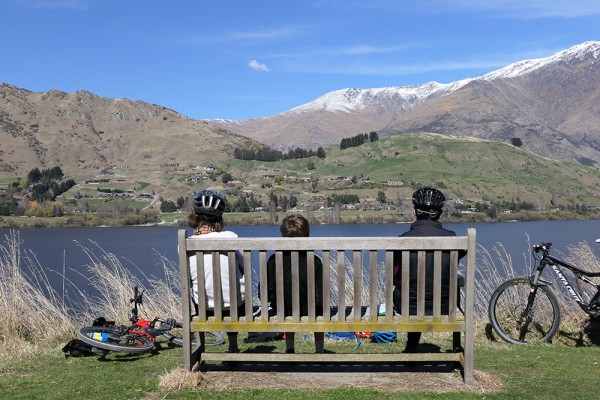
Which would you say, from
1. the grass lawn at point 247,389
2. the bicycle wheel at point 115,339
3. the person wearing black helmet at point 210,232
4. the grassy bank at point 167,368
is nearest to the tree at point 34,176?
the grassy bank at point 167,368

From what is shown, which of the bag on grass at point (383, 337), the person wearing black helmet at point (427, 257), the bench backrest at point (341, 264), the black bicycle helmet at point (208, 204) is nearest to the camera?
the bench backrest at point (341, 264)

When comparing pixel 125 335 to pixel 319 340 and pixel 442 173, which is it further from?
pixel 442 173

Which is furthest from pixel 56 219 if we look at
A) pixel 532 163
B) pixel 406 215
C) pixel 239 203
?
pixel 532 163

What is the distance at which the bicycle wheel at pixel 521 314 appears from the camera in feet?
23.5

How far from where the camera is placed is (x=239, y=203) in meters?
116

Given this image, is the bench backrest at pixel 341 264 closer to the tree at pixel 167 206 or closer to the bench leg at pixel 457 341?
the bench leg at pixel 457 341

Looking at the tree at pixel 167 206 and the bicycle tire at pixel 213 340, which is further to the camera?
the tree at pixel 167 206

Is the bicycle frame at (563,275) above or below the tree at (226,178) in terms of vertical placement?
above

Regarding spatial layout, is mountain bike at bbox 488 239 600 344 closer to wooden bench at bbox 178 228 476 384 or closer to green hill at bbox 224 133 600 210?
wooden bench at bbox 178 228 476 384

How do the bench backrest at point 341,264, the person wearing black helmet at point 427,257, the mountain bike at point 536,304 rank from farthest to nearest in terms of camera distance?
the mountain bike at point 536,304 → the person wearing black helmet at point 427,257 → the bench backrest at point 341,264

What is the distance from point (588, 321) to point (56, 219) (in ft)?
400

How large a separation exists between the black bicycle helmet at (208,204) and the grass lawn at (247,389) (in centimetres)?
158

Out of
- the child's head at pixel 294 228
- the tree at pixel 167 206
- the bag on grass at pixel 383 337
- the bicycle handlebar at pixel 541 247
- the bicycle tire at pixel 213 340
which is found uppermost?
the child's head at pixel 294 228

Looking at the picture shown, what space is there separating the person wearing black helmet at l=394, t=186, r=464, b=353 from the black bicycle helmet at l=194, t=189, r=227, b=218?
6.10 feet
